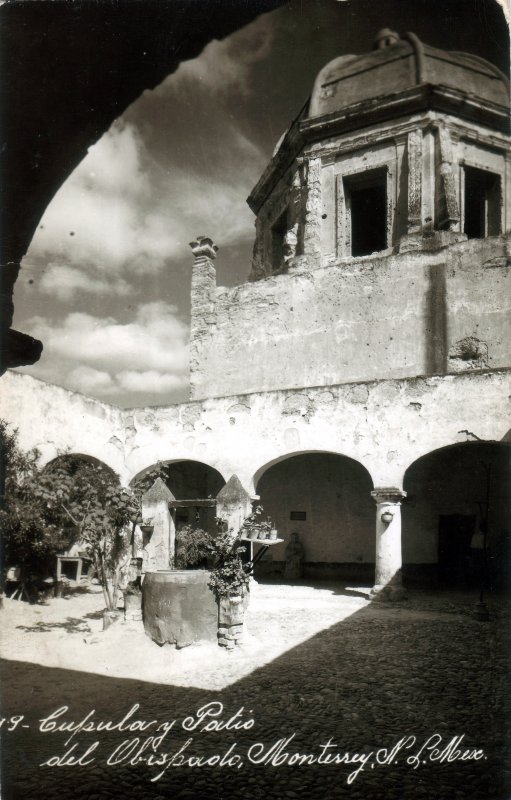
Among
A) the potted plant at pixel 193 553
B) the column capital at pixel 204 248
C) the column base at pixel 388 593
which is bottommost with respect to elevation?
the column base at pixel 388 593

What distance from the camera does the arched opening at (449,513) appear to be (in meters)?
13.9

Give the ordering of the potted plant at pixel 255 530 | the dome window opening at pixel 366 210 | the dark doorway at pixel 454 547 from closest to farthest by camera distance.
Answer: the potted plant at pixel 255 530 → the dark doorway at pixel 454 547 → the dome window opening at pixel 366 210

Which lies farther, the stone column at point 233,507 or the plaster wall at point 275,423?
the plaster wall at point 275,423

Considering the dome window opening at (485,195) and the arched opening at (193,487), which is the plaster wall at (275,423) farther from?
the dome window opening at (485,195)

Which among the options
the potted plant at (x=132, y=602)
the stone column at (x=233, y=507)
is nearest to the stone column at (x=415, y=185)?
the stone column at (x=233, y=507)

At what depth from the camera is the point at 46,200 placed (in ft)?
11.2

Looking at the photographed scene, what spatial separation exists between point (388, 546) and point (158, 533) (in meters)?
4.51

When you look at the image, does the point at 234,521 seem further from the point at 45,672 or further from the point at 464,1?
the point at 464,1

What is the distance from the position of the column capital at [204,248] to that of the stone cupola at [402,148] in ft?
8.18

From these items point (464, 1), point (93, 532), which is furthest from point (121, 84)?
point (93, 532)

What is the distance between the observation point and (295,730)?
16.7 ft

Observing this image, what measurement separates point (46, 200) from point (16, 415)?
8829 millimetres

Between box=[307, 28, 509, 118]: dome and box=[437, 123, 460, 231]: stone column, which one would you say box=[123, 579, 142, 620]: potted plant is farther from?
box=[307, 28, 509, 118]: dome

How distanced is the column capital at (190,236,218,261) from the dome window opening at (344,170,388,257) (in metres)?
4.23
